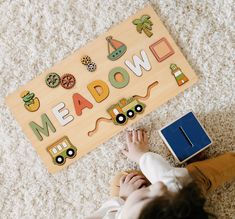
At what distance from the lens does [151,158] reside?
3.14 feet

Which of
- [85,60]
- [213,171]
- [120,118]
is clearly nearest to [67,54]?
[85,60]

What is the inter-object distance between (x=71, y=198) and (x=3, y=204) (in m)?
0.17

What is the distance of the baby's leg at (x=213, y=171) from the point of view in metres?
0.93

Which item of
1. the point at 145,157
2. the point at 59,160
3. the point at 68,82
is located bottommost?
the point at 145,157

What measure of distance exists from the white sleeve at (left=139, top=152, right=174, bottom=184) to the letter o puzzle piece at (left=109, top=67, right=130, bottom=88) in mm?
178

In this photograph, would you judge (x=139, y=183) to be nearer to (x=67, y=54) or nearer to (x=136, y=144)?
(x=136, y=144)

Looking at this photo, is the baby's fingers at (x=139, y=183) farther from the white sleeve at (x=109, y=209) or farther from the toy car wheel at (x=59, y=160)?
the toy car wheel at (x=59, y=160)

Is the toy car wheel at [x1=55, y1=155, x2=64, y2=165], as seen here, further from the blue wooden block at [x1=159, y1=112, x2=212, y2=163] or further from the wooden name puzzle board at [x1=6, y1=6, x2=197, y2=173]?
the blue wooden block at [x1=159, y1=112, x2=212, y2=163]

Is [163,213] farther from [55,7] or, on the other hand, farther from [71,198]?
[55,7]

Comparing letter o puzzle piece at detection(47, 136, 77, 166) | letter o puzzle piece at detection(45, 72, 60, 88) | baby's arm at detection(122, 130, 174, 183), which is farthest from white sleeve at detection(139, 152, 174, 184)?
letter o puzzle piece at detection(45, 72, 60, 88)

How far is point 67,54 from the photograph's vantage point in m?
1.02

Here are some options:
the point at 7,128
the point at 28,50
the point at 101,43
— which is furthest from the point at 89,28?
the point at 7,128

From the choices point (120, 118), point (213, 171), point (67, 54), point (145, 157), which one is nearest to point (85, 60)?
point (67, 54)

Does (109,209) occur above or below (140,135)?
below
